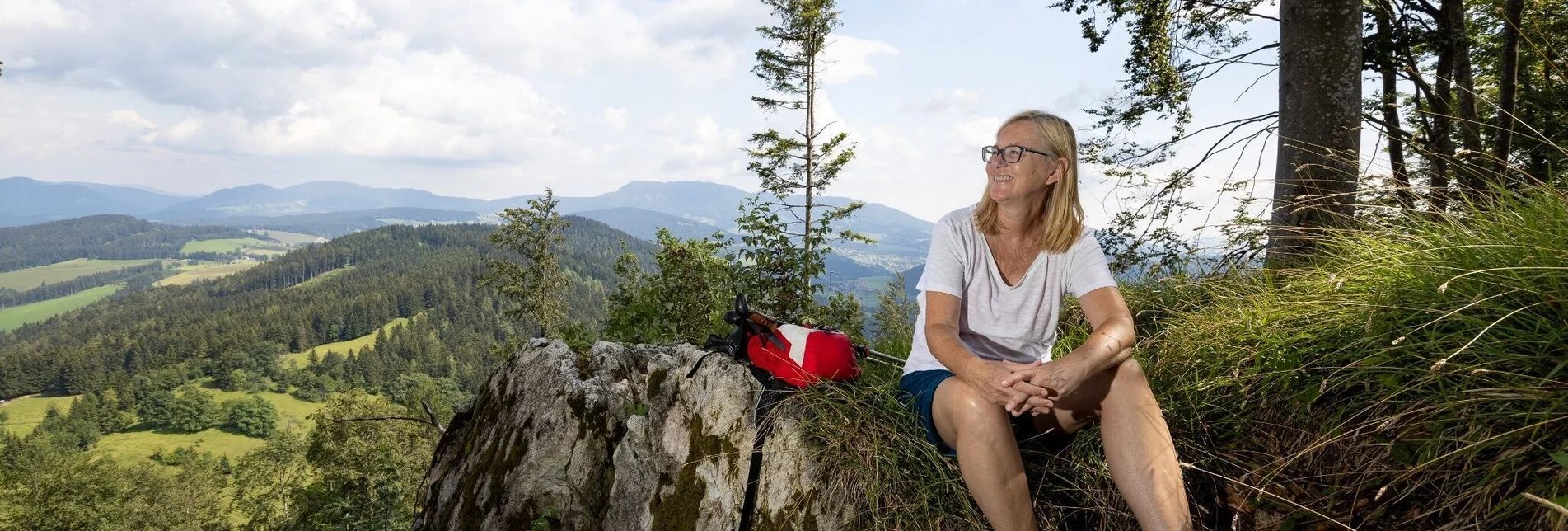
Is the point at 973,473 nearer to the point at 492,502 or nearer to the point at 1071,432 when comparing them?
the point at 1071,432

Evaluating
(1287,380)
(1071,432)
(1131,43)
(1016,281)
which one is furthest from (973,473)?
(1131,43)

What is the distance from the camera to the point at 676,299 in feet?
26.8

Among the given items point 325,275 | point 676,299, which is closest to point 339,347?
point 325,275

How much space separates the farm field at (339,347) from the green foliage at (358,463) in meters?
90.2

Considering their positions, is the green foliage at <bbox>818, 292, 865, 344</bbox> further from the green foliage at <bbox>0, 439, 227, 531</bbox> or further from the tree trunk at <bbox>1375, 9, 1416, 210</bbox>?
the green foliage at <bbox>0, 439, 227, 531</bbox>

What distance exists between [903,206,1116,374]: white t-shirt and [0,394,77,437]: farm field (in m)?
124

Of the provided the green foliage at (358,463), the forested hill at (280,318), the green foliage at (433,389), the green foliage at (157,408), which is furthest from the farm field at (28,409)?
the green foliage at (358,463)

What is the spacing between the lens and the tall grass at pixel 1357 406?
208 centimetres

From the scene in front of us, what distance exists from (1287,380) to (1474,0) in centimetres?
1015

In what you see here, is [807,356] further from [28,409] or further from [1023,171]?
[28,409]

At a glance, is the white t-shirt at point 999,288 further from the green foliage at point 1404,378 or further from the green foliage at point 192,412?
the green foliage at point 192,412

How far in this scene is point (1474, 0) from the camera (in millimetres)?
9070

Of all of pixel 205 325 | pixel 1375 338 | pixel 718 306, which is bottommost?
pixel 205 325

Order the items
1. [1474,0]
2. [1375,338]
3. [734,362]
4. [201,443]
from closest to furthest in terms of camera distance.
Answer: [1375,338]
[734,362]
[1474,0]
[201,443]
